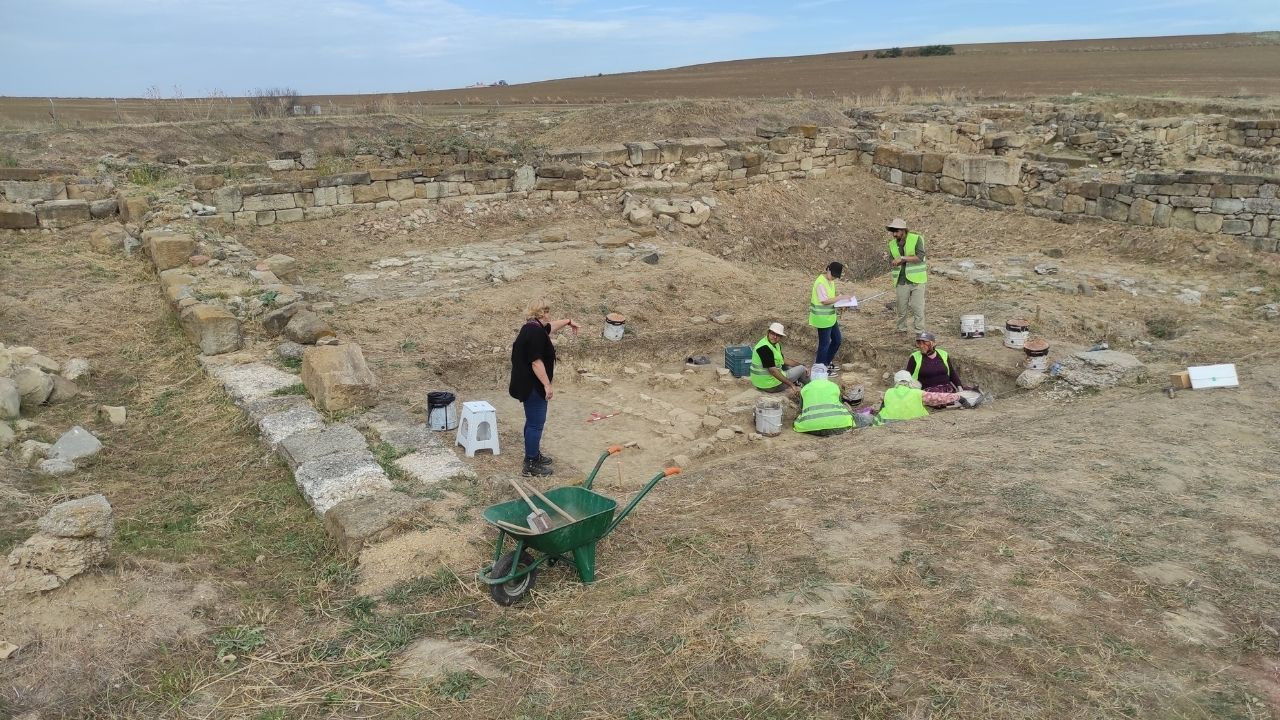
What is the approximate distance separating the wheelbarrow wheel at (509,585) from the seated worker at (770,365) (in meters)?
4.73

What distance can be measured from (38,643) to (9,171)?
12.4 m

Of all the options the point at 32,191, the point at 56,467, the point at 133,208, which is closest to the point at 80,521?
the point at 56,467

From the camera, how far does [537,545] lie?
4.37m

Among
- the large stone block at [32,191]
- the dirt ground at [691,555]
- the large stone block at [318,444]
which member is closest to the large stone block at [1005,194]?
the dirt ground at [691,555]

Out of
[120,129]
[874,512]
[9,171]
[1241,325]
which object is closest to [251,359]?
[874,512]

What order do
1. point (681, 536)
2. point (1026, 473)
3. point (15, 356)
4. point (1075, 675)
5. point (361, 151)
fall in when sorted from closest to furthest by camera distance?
1. point (1075, 675)
2. point (681, 536)
3. point (1026, 473)
4. point (15, 356)
5. point (361, 151)

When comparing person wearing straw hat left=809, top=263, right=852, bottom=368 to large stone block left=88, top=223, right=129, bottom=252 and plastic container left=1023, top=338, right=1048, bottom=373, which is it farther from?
large stone block left=88, top=223, right=129, bottom=252

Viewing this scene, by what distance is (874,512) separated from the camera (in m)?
5.30

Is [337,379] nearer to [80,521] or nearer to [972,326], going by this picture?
[80,521]

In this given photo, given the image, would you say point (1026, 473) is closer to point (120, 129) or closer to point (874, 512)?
point (874, 512)

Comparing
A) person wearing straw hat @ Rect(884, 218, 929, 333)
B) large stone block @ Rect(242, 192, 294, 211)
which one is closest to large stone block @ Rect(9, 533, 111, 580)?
person wearing straw hat @ Rect(884, 218, 929, 333)

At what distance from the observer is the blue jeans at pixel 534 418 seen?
→ 6523 millimetres

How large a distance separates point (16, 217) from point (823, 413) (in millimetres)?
11414

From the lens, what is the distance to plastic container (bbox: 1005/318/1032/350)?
9180mm
